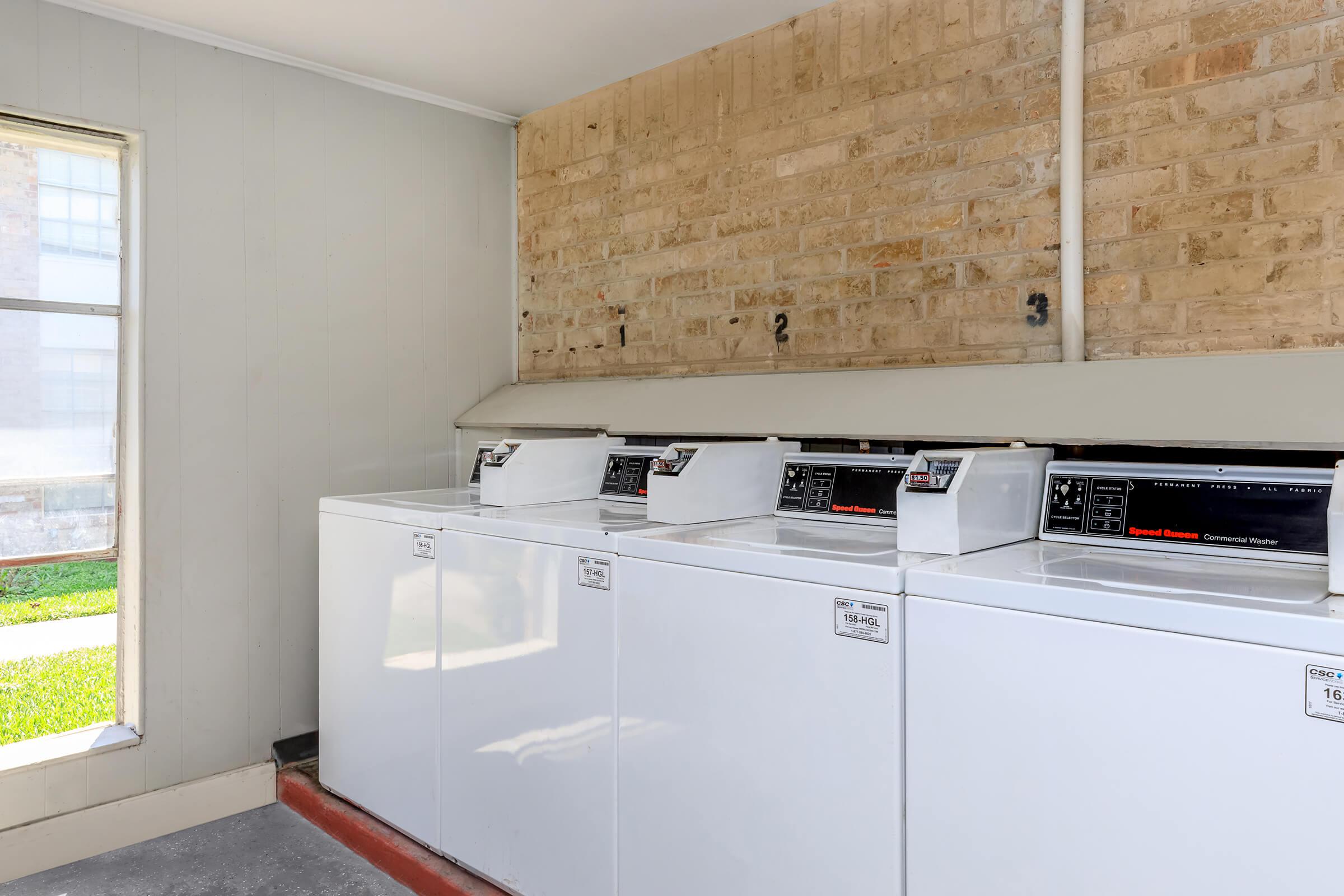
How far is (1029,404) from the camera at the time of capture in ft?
6.97

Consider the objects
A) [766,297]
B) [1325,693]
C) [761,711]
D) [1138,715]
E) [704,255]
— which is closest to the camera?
[1325,693]

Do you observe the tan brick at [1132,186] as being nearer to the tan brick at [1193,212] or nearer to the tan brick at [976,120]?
the tan brick at [1193,212]

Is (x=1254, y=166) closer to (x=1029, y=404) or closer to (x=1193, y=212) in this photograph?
(x=1193, y=212)

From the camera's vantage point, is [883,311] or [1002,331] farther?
[883,311]

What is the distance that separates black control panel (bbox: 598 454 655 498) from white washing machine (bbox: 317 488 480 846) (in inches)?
17.0

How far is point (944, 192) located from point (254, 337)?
7.78ft

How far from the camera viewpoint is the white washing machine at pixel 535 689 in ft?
6.86

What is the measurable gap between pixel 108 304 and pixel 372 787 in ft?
5.91

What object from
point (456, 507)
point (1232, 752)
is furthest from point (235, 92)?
point (1232, 752)

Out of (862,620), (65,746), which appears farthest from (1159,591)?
(65,746)

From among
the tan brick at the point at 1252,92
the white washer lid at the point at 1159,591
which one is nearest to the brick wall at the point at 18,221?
the white washer lid at the point at 1159,591

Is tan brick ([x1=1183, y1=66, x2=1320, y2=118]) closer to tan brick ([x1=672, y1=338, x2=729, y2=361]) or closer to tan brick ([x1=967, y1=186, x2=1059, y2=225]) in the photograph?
tan brick ([x1=967, y1=186, x2=1059, y2=225])

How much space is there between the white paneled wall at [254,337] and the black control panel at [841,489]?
1.77m

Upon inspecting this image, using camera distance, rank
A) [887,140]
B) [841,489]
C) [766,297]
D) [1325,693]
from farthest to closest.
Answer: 1. [766,297]
2. [887,140]
3. [841,489]
4. [1325,693]
